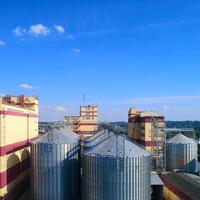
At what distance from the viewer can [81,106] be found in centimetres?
8662

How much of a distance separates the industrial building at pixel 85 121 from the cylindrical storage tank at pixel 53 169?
4578 cm

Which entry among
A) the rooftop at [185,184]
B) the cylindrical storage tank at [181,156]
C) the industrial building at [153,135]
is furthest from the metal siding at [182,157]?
the rooftop at [185,184]

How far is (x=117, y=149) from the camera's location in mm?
34406

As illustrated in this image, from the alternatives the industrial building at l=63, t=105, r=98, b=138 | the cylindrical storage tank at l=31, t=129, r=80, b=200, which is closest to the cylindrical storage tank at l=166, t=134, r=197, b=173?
the industrial building at l=63, t=105, r=98, b=138

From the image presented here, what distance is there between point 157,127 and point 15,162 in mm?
25724

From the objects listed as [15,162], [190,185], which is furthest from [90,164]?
[190,185]

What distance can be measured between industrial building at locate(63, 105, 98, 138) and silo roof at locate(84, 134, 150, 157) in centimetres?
4890

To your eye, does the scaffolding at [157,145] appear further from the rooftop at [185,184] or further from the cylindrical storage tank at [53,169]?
the cylindrical storage tank at [53,169]

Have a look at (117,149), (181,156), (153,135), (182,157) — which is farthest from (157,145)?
(117,149)

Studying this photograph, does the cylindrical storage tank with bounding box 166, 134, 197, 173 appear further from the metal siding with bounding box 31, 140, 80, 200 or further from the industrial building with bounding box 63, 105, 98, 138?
the metal siding with bounding box 31, 140, 80, 200

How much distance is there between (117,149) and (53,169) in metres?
7.79

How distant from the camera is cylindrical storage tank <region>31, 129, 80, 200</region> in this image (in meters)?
37.7

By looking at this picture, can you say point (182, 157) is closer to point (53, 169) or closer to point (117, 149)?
point (117, 149)

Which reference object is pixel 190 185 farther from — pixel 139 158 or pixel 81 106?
pixel 81 106
